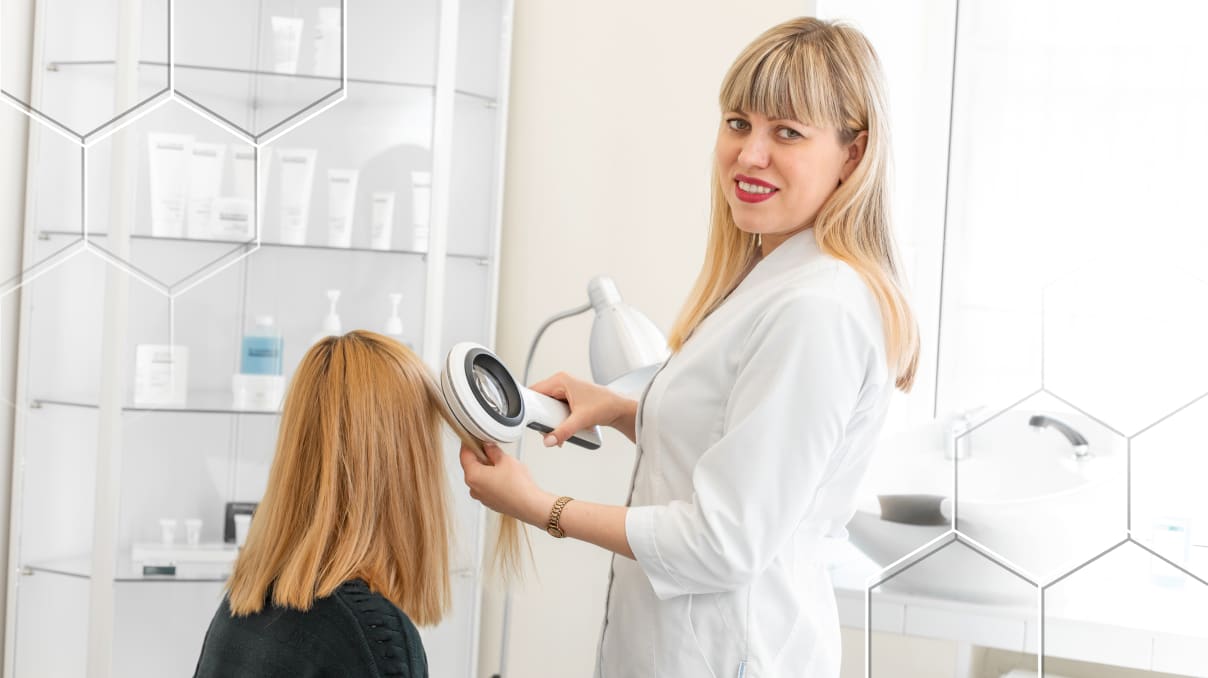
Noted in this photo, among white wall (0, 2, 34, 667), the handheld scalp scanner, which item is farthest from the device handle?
white wall (0, 2, 34, 667)

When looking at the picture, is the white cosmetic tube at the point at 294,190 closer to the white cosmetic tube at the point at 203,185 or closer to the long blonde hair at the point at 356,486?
the white cosmetic tube at the point at 203,185

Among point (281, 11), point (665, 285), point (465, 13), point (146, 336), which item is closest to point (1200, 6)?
point (665, 285)

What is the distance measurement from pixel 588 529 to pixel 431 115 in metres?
1.26

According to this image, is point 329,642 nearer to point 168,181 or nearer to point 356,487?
point 356,487

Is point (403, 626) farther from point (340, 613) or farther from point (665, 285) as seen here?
point (665, 285)

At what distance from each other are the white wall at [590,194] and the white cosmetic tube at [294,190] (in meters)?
0.47

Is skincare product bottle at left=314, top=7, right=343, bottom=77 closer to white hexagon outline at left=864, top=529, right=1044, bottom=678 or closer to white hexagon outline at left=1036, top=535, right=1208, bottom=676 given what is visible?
white hexagon outline at left=864, top=529, right=1044, bottom=678

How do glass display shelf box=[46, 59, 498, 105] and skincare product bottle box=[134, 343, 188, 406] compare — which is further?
skincare product bottle box=[134, 343, 188, 406]

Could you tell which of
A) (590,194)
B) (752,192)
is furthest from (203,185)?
(752,192)

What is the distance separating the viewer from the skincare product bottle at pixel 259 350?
2119mm

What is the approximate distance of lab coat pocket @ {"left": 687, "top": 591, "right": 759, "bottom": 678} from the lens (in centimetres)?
117

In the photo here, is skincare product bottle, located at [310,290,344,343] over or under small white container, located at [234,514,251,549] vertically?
over

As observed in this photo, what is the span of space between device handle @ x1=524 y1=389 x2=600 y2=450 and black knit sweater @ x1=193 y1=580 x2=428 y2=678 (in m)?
0.30

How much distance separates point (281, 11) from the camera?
210 centimetres
